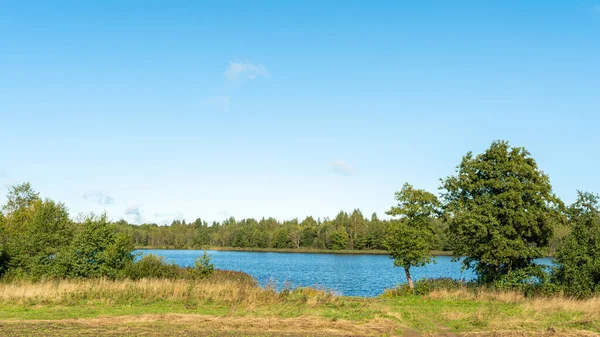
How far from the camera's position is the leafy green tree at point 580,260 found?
885 inches

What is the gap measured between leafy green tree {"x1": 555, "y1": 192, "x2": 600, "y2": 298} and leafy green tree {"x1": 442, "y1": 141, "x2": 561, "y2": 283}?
195 cm

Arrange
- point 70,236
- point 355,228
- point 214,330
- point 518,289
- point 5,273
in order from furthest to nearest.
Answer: point 355,228 → point 70,236 → point 5,273 → point 518,289 → point 214,330

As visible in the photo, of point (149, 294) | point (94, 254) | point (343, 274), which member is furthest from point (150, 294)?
point (343, 274)

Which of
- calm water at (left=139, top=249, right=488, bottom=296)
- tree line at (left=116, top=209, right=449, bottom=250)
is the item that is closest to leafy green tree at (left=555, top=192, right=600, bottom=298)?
calm water at (left=139, top=249, right=488, bottom=296)

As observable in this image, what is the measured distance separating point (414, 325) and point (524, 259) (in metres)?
13.9

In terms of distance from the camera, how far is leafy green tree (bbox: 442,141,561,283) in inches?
1016

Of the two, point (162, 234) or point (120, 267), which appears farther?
point (162, 234)

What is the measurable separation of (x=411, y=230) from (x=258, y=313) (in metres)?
15.3

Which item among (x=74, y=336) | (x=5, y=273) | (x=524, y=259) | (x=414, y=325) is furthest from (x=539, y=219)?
(x=5, y=273)

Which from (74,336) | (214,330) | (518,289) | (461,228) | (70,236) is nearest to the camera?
(74,336)

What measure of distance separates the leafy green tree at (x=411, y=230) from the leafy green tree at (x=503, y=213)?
2.56 meters

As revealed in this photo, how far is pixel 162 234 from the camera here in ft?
587

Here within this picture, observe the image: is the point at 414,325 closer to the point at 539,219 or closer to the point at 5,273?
the point at 539,219

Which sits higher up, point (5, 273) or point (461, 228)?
point (461, 228)
